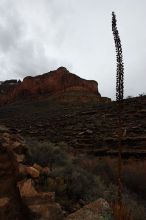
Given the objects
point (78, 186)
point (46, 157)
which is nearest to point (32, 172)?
point (78, 186)

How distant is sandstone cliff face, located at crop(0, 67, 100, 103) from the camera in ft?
237

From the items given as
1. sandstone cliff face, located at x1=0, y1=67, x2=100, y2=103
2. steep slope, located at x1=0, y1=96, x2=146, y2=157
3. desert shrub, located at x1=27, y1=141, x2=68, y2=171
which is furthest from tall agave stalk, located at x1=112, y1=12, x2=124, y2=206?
sandstone cliff face, located at x1=0, y1=67, x2=100, y2=103

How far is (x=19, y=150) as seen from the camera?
8500mm

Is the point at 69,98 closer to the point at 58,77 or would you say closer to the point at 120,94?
the point at 58,77

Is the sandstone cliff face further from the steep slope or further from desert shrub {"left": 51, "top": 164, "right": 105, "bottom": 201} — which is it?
desert shrub {"left": 51, "top": 164, "right": 105, "bottom": 201}

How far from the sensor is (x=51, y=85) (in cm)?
7462

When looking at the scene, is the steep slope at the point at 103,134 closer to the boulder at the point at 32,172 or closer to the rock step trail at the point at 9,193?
the boulder at the point at 32,172

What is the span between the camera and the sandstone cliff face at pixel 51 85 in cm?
7238

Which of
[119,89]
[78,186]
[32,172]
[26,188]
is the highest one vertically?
[119,89]

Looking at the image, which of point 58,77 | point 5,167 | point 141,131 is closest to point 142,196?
point 5,167

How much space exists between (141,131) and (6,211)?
15010mm

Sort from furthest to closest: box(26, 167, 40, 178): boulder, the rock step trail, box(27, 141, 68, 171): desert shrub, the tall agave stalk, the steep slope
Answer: the steep slope → box(27, 141, 68, 171): desert shrub → box(26, 167, 40, 178): boulder → the rock step trail → the tall agave stalk

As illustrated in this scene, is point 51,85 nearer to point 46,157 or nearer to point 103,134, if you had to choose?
point 103,134

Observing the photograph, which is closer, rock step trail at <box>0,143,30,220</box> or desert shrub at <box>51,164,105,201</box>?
rock step trail at <box>0,143,30,220</box>
